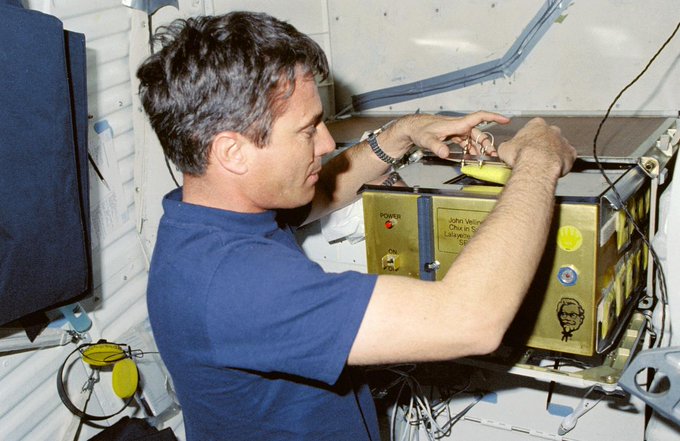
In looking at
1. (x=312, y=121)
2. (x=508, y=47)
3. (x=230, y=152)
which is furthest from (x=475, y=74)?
(x=230, y=152)

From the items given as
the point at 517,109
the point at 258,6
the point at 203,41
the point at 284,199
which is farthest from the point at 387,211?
the point at 258,6

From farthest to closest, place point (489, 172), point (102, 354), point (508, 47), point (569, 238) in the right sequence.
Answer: point (508, 47)
point (102, 354)
point (489, 172)
point (569, 238)

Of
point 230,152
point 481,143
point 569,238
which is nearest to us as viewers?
point 230,152

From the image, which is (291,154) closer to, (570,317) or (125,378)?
(570,317)

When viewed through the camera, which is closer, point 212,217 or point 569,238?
point 212,217

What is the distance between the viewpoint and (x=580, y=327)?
1.33 m

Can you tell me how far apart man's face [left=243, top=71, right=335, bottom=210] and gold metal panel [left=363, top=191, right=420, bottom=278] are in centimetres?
30

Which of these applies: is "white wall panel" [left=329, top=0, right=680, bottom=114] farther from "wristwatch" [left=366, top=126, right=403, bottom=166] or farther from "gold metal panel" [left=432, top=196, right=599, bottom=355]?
"gold metal panel" [left=432, top=196, right=599, bottom=355]

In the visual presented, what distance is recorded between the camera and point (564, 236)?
4.20 ft

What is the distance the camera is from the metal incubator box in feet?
4.19

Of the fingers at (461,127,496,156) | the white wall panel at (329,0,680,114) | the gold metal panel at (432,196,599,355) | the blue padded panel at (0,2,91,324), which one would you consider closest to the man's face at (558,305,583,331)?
the gold metal panel at (432,196,599,355)

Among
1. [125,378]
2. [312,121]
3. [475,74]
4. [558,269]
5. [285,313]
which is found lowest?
[125,378]

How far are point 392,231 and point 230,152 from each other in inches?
20.3

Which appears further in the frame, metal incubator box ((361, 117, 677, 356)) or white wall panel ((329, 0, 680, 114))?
white wall panel ((329, 0, 680, 114))
